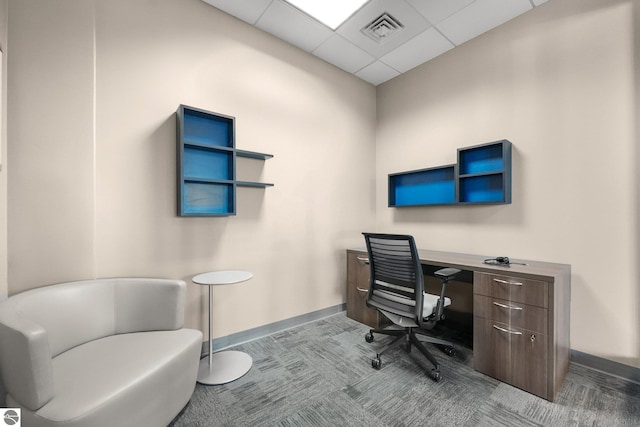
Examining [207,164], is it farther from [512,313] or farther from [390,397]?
[512,313]

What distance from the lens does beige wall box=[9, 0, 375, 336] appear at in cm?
164

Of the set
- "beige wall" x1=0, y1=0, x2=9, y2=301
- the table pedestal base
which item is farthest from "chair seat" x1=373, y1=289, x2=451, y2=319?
"beige wall" x1=0, y1=0, x2=9, y2=301

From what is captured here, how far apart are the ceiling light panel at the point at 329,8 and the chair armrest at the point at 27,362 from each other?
273cm

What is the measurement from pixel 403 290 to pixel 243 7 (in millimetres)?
2786

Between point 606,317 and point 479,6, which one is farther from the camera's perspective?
point 479,6

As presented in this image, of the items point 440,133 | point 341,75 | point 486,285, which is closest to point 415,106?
point 440,133

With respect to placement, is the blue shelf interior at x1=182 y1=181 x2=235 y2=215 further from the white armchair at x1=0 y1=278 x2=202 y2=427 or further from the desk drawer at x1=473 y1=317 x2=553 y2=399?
the desk drawer at x1=473 y1=317 x2=553 y2=399

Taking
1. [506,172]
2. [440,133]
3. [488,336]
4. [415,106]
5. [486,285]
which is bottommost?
[488,336]

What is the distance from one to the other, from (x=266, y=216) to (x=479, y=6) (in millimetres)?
2693

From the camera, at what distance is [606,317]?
1.96 m

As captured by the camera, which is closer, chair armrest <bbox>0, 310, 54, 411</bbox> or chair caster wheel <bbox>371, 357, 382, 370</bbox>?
chair armrest <bbox>0, 310, 54, 411</bbox>

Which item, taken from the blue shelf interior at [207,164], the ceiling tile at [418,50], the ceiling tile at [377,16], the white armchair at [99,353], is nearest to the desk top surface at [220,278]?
the white armchair at [99,353]

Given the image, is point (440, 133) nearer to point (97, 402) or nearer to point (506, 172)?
point (506, 172)

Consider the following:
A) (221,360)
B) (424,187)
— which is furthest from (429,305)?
(221,360)
